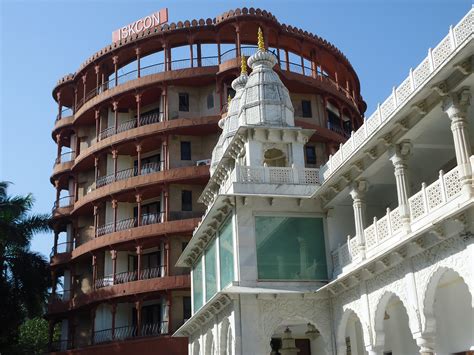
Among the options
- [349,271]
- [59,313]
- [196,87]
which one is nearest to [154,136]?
[196,87]

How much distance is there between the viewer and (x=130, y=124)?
45.2 metres

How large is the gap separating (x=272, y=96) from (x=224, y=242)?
272 inches

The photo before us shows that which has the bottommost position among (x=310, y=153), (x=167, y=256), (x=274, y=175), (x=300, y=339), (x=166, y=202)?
(x=300, y=339)

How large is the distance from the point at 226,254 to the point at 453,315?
847 cm

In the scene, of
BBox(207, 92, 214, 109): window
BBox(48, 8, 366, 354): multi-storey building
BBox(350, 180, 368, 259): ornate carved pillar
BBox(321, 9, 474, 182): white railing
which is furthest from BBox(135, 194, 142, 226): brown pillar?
BBox(350, 180, 368, 259): ornate carved pillar

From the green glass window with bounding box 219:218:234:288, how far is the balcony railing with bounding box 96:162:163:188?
1807cm

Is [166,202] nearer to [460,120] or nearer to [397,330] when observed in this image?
[397,330]

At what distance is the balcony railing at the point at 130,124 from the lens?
44.7 meters

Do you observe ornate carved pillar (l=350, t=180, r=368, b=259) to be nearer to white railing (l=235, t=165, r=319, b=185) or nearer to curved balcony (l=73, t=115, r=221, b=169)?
white railing (l=235, t=165, r=319, b=185)

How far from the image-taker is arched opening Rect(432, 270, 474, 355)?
1911cm

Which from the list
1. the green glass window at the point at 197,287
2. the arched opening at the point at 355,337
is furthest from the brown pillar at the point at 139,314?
the arched opening at the point at 355,337

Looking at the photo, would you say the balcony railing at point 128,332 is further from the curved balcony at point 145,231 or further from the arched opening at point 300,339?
the arched opening at point 300,339

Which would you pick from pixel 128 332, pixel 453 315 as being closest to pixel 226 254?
pixel 453 315

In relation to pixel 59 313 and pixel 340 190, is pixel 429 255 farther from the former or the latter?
pixel 59 313
